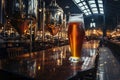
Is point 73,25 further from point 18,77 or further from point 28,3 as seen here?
point 28,3

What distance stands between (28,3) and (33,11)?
10cm

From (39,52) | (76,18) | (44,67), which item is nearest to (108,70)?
(39,52)

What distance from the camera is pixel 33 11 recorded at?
2.69 metres

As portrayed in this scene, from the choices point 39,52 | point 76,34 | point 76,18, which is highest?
point 76,18

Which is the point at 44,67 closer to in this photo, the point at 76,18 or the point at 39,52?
the point at 76,18

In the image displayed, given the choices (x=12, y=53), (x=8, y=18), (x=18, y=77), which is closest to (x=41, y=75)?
(x=18, y=77)

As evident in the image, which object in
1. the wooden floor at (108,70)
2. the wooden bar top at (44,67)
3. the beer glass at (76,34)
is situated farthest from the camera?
the wooden floor at (108,70)

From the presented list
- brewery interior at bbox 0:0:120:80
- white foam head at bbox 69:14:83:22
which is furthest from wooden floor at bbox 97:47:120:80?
white foam head at bbox 69:14:83:22

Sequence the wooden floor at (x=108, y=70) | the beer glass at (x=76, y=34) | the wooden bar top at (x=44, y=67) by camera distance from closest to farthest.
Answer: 1. the wooden bar top at (x=44, y=67)
2. the beer glass at (x=76, y=34)
3. the wooden floor at (x=108, y=70)

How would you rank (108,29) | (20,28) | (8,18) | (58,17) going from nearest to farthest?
(8,18)
(20,28)
(58,17)
(108,29)

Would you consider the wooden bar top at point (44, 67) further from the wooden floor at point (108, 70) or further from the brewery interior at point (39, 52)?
the wooden floor at point (108, 70)

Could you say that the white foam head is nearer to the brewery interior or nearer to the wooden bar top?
the brewery interior

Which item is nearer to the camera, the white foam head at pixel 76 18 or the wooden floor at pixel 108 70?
the white foam head at pixel 76 18

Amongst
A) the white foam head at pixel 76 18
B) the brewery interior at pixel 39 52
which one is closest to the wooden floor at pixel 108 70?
the brewery interior at pixel 39 52
